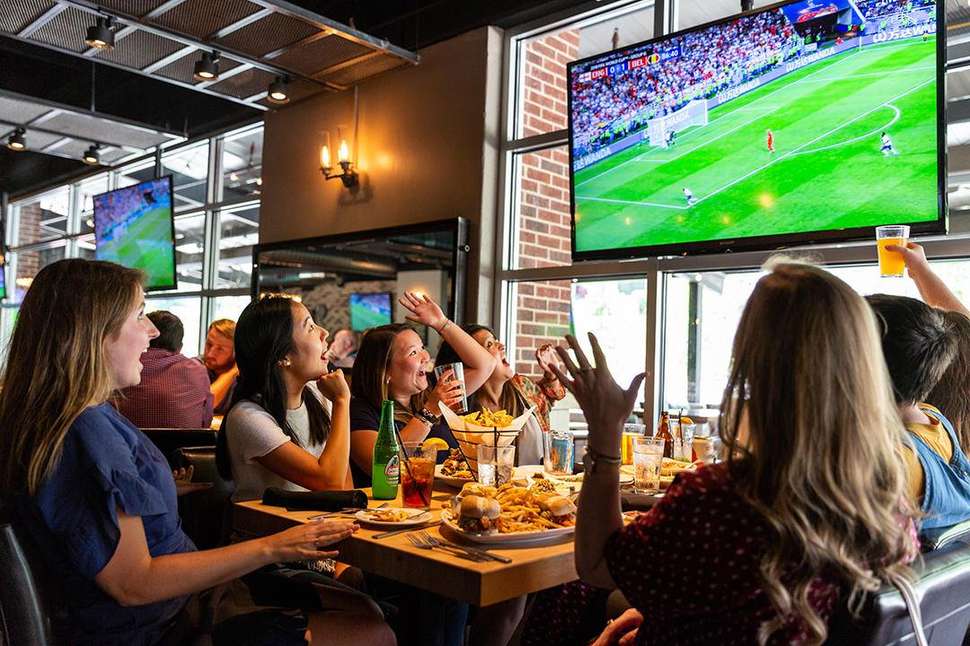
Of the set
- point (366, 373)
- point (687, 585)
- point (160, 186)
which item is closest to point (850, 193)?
point (366, 373)

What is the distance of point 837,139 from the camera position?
10.9 feet

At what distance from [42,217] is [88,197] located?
1053 millimetres

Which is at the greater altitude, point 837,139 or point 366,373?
point 837,139

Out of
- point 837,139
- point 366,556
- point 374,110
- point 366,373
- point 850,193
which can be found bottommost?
point 366,556

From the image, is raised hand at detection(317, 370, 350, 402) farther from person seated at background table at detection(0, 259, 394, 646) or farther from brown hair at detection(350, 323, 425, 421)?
person seated at background table at detection(0, 259, 394, 646)

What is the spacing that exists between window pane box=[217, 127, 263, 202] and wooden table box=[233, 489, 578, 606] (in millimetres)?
5739

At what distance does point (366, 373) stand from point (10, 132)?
6.51 meters

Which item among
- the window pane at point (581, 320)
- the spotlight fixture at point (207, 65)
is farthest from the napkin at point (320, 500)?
the spotlight fixture at point (207, 65)

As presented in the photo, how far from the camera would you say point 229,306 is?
7309 millimetres

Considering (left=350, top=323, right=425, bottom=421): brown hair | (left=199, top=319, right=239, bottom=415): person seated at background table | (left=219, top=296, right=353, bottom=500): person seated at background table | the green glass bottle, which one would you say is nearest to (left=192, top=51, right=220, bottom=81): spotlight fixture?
(left=199, top=319, right=239, bottom=415): person seated at background table

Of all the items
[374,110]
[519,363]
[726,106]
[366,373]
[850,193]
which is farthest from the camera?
[374,110]

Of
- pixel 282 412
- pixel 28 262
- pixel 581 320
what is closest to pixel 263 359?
pixel 282 412

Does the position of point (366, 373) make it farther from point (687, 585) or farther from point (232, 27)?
point (232, 27)

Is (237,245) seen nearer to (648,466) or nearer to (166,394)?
(166,394)
